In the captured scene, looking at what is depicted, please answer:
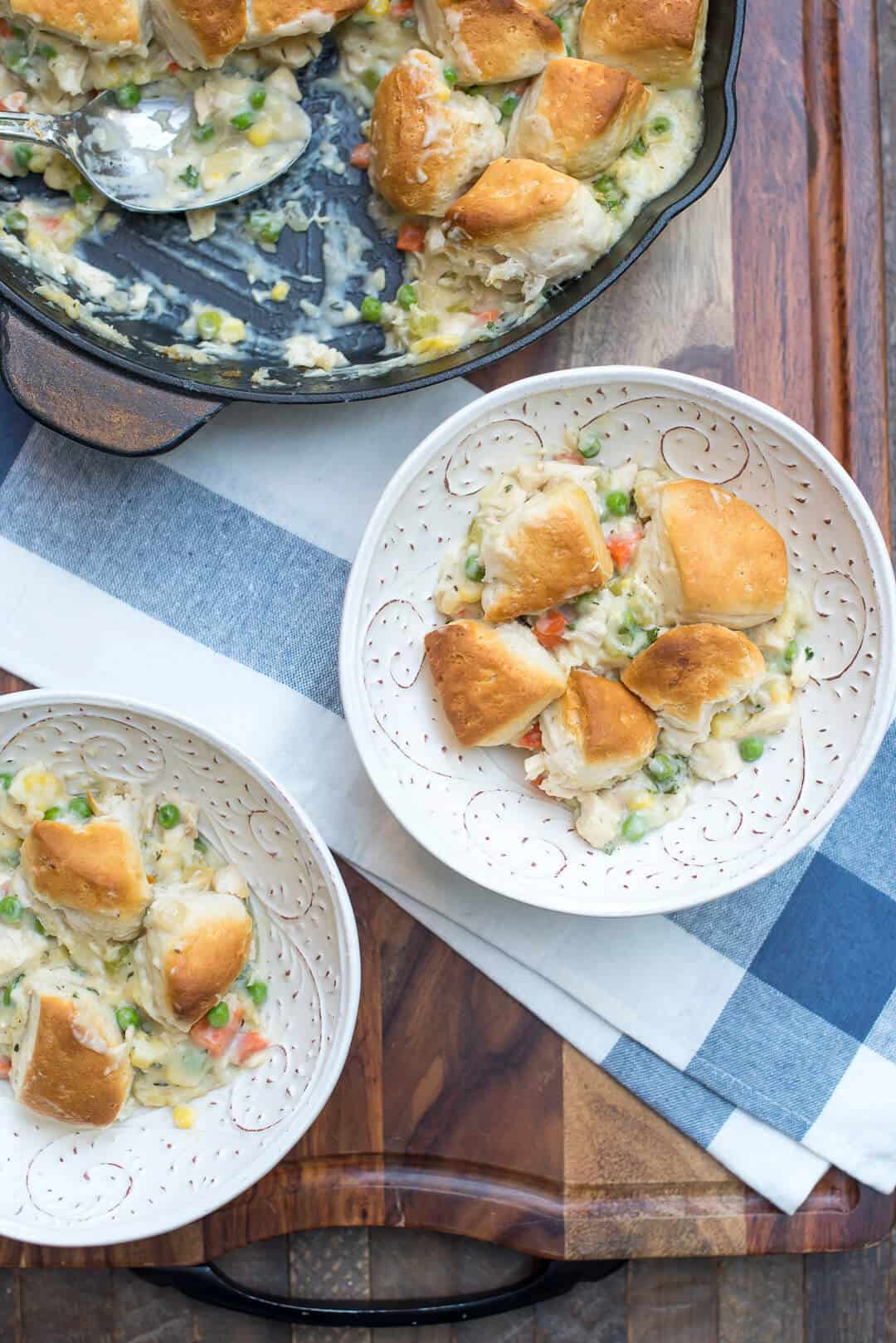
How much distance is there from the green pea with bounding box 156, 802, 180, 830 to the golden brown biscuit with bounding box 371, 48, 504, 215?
4.27 feet

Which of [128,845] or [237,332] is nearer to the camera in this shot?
[128,845]

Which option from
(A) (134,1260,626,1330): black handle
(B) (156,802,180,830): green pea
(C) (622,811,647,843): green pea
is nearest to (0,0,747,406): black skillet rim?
(B) (156,802,180,830): green pea

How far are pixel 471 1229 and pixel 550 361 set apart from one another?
6.18 ft

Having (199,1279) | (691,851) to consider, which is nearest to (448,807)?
(691,851)

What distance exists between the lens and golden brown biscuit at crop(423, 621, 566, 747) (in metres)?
2.19

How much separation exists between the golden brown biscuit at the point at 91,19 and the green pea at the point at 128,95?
0.08 metres

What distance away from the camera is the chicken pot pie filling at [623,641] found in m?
2.27

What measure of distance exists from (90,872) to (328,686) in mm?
Answer: 610

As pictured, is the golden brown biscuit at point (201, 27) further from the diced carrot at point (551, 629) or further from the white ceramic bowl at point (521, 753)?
the diced carrot at point (551, 629)

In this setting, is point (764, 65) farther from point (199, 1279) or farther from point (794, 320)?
point (199, 1279)

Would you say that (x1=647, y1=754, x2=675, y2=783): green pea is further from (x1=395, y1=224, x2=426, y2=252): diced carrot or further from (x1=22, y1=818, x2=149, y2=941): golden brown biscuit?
(x1=395, y1=224, x2=426, y2=252): diced carrot

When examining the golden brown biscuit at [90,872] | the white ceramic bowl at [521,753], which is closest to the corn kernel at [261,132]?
the white ceramic bowl at [521,753]

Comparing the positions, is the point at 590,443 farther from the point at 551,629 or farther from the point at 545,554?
the point at 551,629

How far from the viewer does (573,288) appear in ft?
7.43
